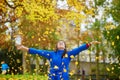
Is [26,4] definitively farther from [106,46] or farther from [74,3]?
[106,46]

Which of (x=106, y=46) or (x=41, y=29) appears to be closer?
(x=41, y=29)

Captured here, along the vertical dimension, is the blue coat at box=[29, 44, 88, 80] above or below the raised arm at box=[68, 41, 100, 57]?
below

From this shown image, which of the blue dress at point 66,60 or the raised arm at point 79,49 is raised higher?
the raised arm at point 79,49

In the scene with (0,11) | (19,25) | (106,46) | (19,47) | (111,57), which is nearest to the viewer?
(19,47)

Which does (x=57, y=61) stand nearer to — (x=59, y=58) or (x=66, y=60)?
(x=59, y=58)

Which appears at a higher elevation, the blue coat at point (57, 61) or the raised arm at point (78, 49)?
the raised arm at point (78, 49)

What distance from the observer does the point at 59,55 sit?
8.14 m

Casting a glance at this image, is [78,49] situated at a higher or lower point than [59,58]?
higher

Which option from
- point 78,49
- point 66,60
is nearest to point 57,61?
point 66,60

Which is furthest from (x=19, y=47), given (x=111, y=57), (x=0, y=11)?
(x=111, y=57)

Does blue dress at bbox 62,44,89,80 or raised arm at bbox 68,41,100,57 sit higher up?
raised arm at bbox 68,41,100,57

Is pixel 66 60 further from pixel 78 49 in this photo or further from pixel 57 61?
pixel 78 49

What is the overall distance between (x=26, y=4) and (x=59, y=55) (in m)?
5.25

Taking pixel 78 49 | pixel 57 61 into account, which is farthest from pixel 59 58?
pixel 78 49
